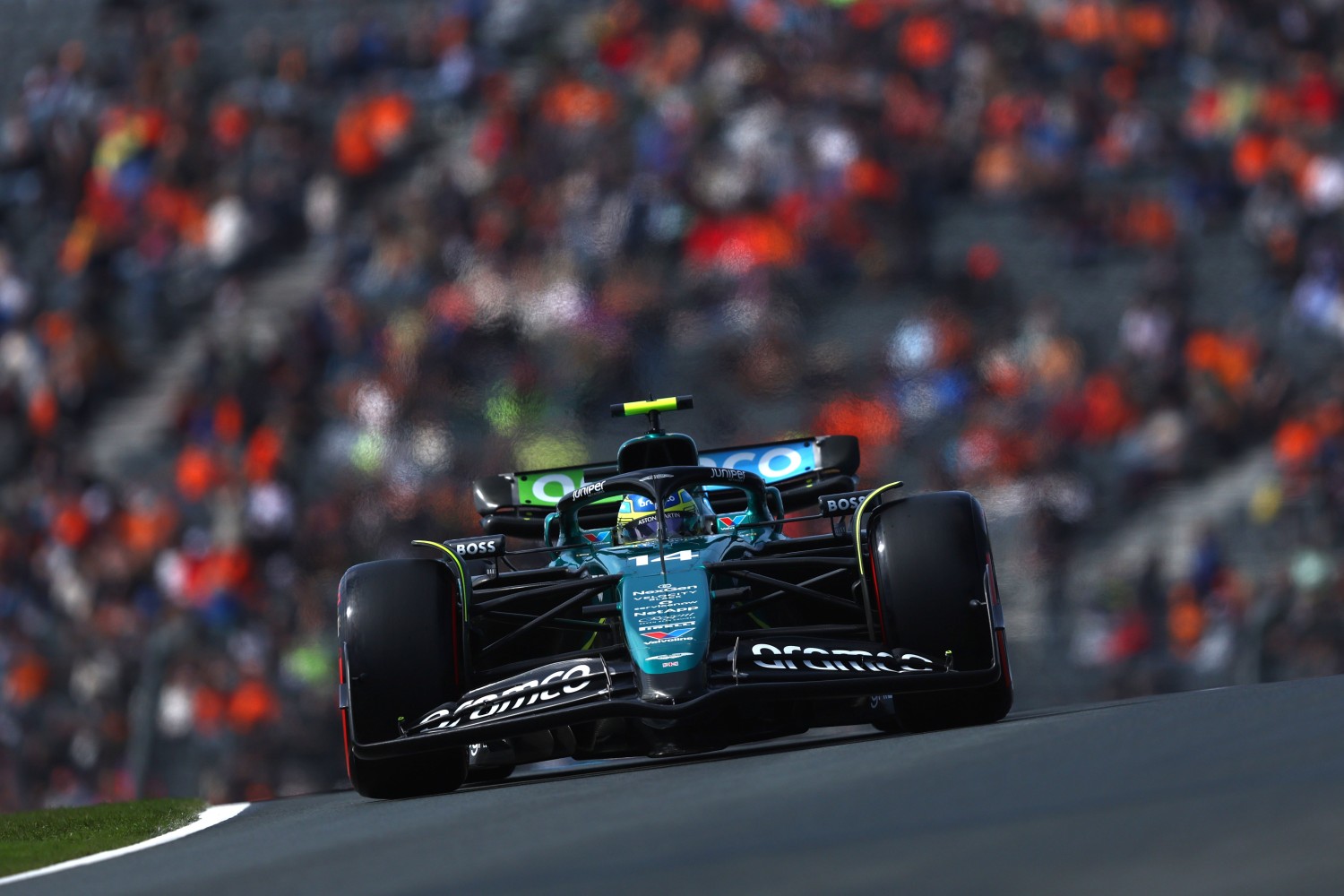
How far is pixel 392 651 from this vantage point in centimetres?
713

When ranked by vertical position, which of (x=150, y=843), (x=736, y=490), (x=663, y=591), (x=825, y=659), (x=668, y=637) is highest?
(x=736, y=490)

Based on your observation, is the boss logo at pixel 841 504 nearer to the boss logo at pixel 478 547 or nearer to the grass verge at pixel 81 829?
the boss logo at pixel 478 547

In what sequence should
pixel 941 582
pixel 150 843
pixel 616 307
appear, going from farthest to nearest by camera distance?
pixel 616 307 → pixel 941 582 → pixel 150 843

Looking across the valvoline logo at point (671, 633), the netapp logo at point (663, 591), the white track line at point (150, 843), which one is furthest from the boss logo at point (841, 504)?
the white track line at point (150, 843)

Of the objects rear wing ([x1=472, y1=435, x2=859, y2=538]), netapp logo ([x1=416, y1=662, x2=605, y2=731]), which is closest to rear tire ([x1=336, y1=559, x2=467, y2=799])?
netapp logo ([x1=416, y1=662, x2=605, y2=731])

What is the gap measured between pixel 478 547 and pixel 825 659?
1890 mm

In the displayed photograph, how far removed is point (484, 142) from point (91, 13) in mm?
4871

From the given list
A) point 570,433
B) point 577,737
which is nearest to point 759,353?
point 570,433

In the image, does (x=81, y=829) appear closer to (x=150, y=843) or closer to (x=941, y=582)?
(x=150, y=843)

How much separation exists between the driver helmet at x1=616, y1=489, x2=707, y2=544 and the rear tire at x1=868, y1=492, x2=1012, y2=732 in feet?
2.80

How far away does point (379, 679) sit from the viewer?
7113mm

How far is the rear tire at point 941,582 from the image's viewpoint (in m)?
7.21

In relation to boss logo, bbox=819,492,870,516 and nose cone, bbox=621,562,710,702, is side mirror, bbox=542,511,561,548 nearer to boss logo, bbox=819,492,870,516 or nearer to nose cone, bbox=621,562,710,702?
boss logo, bbox=819,492,870,516

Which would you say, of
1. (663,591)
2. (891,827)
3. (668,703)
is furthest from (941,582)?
(891,827)
